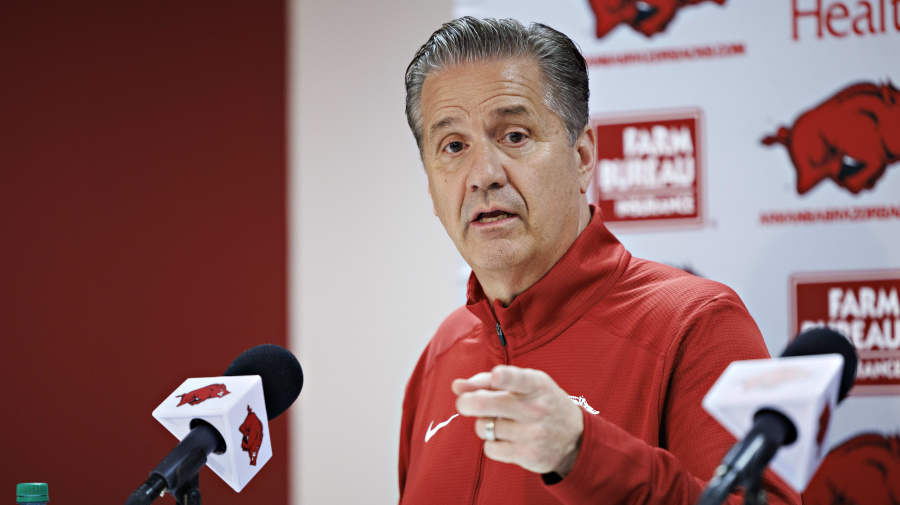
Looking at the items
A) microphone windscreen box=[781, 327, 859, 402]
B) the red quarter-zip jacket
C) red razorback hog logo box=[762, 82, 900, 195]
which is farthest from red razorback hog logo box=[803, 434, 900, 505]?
microphone windscreen box=[781, 327, 859, 402]

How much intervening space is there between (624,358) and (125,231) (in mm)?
2115

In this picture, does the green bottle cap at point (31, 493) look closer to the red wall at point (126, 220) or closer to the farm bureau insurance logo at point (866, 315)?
the red wall at point (126, 220)

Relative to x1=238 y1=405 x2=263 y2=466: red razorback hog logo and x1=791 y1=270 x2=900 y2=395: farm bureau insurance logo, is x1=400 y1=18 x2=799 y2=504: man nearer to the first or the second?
x1=238 y1=405 x2=263 y2=466: red razorback hog logo

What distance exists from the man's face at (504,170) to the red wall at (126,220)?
140 cm

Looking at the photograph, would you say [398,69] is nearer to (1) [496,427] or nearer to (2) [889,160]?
(2) [889,160]

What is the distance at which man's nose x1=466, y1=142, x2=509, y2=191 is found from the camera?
1.48 m

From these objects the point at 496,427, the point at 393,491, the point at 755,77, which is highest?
the point at 755,77

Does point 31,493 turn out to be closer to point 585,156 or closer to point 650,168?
point 585,156

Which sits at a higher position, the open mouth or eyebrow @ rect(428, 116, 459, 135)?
eyebrow @ rect(428, 116, 459, 135)

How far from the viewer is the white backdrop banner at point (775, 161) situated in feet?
7.16

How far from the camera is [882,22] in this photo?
7.27 feet

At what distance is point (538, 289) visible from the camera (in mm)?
1477

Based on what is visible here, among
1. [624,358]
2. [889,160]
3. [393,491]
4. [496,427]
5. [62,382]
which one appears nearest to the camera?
[496,427]

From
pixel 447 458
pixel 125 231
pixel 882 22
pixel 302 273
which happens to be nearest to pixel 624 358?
pixel 447 458
